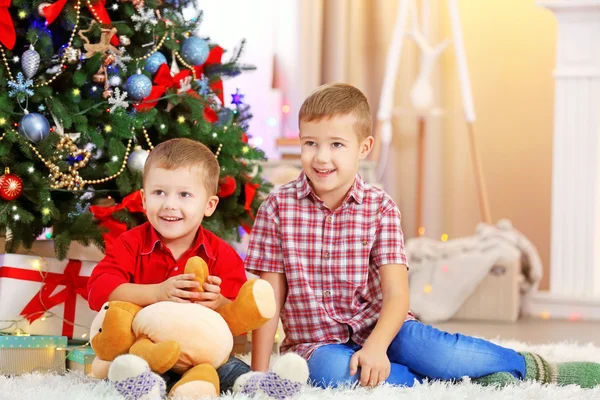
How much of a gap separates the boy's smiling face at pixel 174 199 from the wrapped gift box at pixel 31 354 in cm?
36

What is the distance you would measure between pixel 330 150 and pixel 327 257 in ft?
0.61

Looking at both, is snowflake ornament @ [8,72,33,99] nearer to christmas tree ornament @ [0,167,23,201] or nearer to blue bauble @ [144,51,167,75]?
christmas tree ornament @ [0,167,23,201]

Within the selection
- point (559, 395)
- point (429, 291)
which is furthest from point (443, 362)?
point (429, 291)

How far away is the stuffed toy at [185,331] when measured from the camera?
1239 millimetres

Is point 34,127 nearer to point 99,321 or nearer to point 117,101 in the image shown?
point 117,101

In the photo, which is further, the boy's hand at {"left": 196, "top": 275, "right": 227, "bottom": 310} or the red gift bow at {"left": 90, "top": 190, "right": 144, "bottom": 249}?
the red gift bow at {"left": 90, "top": 190, "right": 144, "bottom": 249}

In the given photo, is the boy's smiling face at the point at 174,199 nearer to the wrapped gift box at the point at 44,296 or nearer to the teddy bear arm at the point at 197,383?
the teddy bear arm at the point at 197,383

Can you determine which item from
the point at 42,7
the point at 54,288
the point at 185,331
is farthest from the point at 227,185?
the point at 185,331

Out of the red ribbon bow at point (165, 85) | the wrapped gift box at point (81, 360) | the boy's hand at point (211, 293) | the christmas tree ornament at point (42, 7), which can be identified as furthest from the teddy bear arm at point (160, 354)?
the christmas tree ornament at point (42, 7)

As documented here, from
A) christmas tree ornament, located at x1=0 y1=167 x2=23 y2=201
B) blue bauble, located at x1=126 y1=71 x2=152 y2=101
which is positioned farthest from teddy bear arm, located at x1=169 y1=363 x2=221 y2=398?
blue bauble, located at x1=126 y1=71 x2=152 y2=101

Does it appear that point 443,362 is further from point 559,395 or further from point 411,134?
point 411,134

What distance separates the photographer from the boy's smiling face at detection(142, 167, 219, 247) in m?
1.39

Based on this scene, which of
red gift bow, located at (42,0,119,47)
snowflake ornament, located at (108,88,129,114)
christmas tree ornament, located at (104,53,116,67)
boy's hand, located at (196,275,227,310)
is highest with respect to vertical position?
red gift bow, located at (42,0,119,47)

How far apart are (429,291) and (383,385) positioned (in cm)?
130
